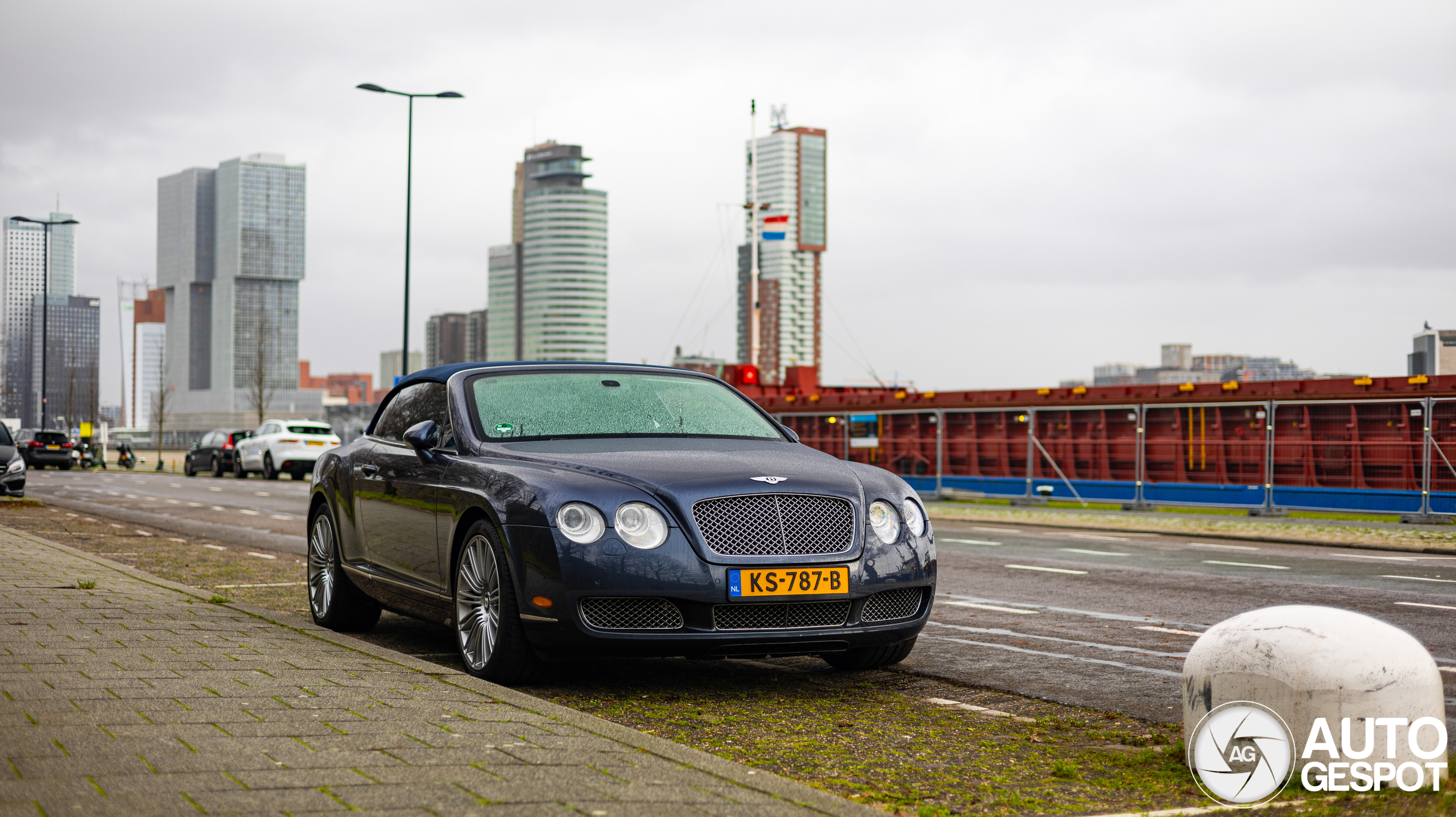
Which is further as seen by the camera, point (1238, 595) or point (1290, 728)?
point (1238, 595)

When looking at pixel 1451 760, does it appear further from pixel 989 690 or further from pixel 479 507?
pixel 479 507

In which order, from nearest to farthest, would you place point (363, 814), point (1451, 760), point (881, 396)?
1. point (363, 814)
2. point (1451, 760)
3. point (881, 396)

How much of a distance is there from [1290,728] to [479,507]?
3531 mm

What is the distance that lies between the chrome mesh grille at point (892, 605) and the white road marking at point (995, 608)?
341 centimetres

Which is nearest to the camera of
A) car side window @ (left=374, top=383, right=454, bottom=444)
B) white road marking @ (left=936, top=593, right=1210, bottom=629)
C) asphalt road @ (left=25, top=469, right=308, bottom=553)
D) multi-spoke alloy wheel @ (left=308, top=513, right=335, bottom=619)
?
car side window @ (left=374, top=383, right=454, bottom=444)

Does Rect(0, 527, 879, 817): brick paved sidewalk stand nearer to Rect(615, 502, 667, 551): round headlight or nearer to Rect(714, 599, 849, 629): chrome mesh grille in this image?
Rect(615, 502, 667, 551): round headlight

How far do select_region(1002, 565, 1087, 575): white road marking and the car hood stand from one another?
6.61 metres

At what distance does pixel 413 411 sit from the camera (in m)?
7.89

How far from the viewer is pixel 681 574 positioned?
5844mm

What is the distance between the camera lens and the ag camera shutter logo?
4340mm

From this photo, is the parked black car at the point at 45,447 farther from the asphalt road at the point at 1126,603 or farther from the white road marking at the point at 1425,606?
the white road marking at the point at 1425,606

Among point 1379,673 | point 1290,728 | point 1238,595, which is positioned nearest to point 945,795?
point 1290,728

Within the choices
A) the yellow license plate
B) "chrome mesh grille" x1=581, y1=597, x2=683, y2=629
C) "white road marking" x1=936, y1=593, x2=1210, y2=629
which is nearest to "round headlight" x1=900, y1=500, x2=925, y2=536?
the yellow license plate

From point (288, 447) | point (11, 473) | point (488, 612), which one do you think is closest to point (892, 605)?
point (488, 612)
